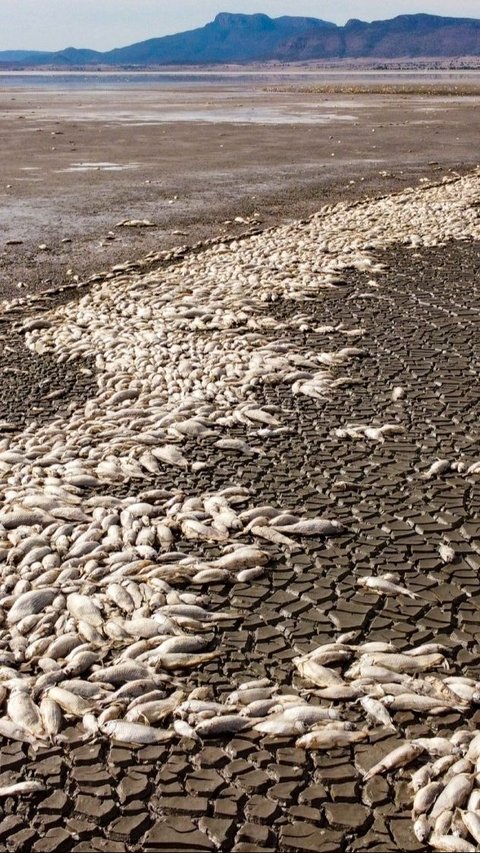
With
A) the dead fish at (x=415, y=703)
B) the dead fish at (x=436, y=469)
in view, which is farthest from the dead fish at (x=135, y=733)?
the dead fish at (x=436, y=469)

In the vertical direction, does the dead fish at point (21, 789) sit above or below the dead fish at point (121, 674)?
below

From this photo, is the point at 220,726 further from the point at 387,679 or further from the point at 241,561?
the point at 241,561

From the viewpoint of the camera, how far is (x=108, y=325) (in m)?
11.5

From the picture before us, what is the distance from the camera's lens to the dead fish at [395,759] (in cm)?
410

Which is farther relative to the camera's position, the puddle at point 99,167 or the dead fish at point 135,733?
the puddle at point 99,167

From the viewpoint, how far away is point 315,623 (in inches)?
205

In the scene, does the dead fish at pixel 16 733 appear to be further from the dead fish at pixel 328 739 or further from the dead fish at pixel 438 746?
the dead fish at pixel 438 746

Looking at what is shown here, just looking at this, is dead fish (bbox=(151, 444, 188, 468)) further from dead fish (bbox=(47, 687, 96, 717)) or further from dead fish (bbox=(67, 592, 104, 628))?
dead fish (bbox=(47, 687, 96, 717))

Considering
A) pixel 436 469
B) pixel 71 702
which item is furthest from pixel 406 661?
pixel 436 469

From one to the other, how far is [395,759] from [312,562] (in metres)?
1.89

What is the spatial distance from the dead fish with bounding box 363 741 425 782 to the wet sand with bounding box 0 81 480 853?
0.06 meters

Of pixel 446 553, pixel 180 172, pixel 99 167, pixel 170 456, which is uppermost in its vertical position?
pixel 99 167

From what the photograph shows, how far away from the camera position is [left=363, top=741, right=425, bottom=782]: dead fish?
4102 mm

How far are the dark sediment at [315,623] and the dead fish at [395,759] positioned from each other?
0.20 ft
